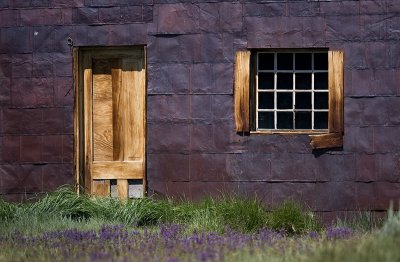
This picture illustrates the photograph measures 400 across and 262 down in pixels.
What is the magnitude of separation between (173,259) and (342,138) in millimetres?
4975

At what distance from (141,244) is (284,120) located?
3926mm

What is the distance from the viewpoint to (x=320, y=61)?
429 inches

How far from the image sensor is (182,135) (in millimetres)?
10938

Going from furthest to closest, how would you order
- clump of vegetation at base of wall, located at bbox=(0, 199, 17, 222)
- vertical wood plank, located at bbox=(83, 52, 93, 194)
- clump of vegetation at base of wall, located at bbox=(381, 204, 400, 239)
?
vertical wood plank, located at bbox=(83, 52, 93, 194) → clump of vegetation at base of wall, located at bbox=(0, 199, 17, 222) → clump of vegetation at base of wall, located at bbox=(381, 204, 400, 239)

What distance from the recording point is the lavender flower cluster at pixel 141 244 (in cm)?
675

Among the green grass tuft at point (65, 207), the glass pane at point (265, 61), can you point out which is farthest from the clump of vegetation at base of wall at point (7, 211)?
the glass pane at point (265, 61)

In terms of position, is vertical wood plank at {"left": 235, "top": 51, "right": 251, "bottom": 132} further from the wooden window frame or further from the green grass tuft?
the green grass tuft

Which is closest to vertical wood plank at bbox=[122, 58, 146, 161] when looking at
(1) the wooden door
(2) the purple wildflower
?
(1) the wooden door

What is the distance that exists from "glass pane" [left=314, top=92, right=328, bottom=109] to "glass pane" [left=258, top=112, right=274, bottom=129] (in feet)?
2.08

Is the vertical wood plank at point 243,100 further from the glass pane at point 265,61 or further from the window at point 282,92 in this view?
the glass pane at point 265,61

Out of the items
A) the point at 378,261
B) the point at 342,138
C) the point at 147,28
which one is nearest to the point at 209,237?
the point at 378,261

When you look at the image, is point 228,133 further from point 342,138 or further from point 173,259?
point 173,259

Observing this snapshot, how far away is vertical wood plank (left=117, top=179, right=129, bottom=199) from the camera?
11203 millimetres

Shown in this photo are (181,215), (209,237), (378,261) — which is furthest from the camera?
(181,215)
